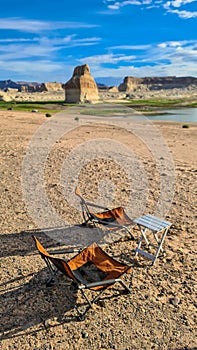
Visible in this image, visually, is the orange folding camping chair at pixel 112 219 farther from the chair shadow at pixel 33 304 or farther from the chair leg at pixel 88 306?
the chair leg at pixel 88 306

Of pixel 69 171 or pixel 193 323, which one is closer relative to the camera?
pixel 193 323

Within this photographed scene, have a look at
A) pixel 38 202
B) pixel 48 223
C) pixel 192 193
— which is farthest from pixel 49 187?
pixel 192 193

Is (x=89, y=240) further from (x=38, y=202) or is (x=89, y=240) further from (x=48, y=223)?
(x=38, y=202)

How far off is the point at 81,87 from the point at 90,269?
8009 centimetres

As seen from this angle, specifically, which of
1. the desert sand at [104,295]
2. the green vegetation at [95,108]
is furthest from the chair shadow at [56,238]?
the green vegetation at [95,108]

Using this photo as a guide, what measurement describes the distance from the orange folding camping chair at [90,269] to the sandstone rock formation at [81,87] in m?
77.2

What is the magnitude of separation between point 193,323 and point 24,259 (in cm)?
219

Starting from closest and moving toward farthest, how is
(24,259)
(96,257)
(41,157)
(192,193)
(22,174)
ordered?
(96,257) < (24,259) < (192,193) < (22,174) < (41,157)

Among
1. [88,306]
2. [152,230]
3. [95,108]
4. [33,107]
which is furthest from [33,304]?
[95,108]

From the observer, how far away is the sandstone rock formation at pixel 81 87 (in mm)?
79812

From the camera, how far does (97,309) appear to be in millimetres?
3211

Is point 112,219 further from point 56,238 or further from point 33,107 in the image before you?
point 33,107

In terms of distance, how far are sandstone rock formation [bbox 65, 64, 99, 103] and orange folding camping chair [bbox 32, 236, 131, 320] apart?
77.2 meters

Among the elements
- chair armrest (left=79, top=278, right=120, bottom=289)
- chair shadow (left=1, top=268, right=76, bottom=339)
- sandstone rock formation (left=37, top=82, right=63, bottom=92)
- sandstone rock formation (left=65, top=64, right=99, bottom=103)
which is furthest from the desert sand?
sandstone rock formation (left=37, top=82, right=63, bottom=92)
